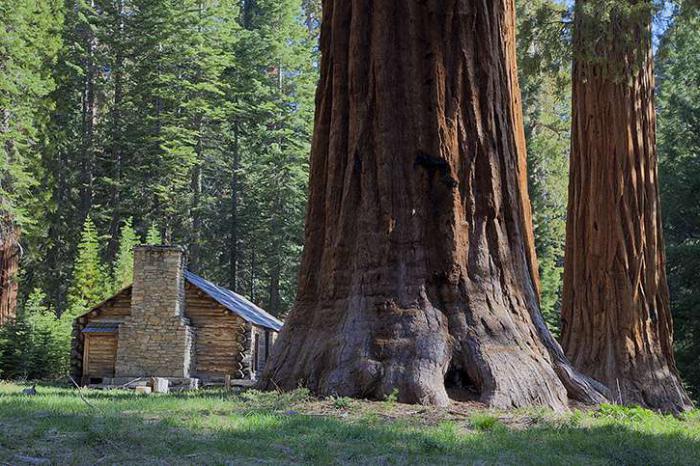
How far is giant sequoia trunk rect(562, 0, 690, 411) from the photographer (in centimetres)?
1483

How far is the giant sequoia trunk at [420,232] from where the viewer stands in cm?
884

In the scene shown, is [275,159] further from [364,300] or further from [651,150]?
[364,300]

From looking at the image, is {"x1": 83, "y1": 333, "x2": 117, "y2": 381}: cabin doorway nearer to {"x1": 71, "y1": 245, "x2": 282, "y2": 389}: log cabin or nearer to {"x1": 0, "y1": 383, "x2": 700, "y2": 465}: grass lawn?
{"x1": 71, "y1": 245, "x2": 282, "y2": 389}: log cabin

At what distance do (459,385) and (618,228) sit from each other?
7452 mm

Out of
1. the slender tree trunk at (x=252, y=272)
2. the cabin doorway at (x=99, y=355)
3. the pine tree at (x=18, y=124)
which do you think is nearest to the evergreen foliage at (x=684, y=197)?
the cabin doorway at (x=99, y=355)

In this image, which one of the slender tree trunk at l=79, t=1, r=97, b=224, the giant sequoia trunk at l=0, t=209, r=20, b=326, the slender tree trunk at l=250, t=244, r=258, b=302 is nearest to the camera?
the giant sequoia trunk at l=0, t=209, r=20, b=326

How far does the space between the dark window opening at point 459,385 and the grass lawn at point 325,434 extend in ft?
0.90

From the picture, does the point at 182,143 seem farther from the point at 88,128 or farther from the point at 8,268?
the point at 8,268

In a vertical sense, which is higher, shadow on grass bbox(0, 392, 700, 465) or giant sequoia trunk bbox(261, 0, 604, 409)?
giant sequoia trunk bbox(261, 0, 604, 409)

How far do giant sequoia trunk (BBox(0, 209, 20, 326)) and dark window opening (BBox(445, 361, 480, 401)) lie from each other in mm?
27684

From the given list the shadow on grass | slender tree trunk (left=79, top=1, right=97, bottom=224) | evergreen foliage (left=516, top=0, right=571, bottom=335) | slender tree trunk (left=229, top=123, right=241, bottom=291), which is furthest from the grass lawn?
slender tree trunk (left=79, top=1, right=97, bottom=224)

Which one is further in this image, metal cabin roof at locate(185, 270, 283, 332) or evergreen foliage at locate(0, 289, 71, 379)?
evergreen foliage at locate(0, 289, 71, 379)

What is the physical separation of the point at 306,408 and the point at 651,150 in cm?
1002

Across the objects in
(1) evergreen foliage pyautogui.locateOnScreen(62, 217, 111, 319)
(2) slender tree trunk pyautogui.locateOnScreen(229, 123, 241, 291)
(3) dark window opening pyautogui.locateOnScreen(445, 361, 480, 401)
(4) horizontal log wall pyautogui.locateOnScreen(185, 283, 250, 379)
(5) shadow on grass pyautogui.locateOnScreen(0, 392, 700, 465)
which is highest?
(2) slender tree trunk pyautogui.locateOnScreen(229, 123, 241, 291)
